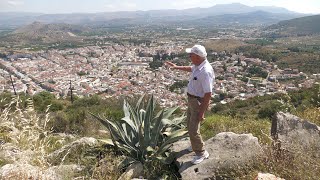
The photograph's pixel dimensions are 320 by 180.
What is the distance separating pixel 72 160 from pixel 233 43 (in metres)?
99.9

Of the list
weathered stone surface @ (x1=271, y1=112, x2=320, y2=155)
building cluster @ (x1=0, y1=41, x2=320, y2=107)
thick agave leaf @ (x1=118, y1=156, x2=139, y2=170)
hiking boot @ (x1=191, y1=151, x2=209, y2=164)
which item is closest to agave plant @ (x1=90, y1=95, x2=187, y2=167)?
thick agave leaf @ (x1=118, y1=156, x2=139, y2=170)

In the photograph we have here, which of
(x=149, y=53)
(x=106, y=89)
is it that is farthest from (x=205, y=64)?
(x=149, y=53)

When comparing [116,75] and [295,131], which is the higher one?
[295,131]

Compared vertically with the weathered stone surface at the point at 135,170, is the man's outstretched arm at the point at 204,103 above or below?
above

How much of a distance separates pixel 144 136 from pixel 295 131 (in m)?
1.96

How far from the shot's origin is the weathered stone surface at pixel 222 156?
351 cm

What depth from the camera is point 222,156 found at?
12.7 feet

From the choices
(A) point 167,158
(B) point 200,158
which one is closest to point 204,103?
(B) point 200,158

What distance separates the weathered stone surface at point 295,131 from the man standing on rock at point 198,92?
2.97 ft

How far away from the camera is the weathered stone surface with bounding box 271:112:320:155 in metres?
3.47

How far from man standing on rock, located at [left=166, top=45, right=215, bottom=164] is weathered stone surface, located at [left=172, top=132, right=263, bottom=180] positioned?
0.14 metres

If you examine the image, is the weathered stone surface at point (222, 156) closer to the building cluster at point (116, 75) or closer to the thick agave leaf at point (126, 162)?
the thick agave leaf at point (126, 162)

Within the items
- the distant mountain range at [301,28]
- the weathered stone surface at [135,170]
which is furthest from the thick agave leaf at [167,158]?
the distant mountain range at [301,28]

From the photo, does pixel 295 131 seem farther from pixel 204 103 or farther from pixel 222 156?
pixel 204 103
